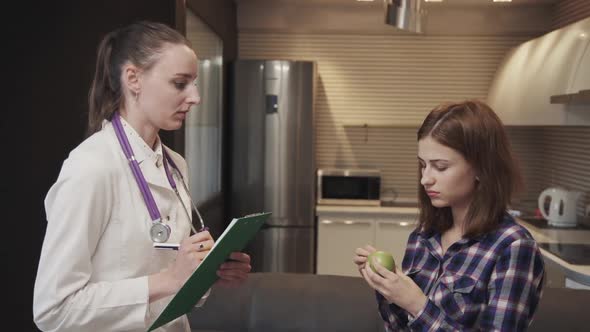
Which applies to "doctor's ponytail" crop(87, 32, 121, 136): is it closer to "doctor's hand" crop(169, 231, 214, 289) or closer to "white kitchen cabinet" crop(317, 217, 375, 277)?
"doctor's hand" crop(169, 231, 214, 289)

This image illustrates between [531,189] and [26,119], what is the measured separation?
15.1ft

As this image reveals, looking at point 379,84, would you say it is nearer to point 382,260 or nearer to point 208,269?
point 382,260

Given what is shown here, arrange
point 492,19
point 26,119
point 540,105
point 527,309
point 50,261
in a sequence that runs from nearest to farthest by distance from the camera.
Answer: point 50,261 → point 527,309 → point 26,119 → point 540,105 → point 492,19

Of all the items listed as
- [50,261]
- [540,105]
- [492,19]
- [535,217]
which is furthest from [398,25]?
[492,19]

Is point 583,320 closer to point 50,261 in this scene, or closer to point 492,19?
point 50,261

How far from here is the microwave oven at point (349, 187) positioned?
5484 millimetres

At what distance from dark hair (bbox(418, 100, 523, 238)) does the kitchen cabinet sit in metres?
3.83

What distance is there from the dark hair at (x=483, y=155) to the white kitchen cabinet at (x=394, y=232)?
151 inches

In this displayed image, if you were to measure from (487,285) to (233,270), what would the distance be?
1.88 feet

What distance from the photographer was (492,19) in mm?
5723

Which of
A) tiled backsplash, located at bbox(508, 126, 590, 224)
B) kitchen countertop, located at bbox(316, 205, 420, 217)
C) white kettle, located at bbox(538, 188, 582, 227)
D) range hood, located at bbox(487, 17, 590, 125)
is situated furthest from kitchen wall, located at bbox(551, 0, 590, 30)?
kitchen countertop, located at bbox(316, 205, 420, 217)

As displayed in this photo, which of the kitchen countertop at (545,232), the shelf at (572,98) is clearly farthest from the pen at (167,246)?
the shelf at (572,98)

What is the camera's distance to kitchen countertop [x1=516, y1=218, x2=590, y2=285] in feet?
9.75

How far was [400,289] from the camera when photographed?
→ 4.79 ft
